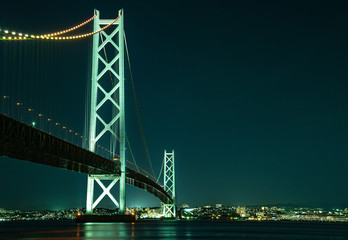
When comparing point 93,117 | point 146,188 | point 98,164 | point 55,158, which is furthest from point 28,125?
point 146,188

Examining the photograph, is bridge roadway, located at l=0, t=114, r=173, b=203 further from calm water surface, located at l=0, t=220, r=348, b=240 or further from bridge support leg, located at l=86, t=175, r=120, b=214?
calm water surface, located at l=0, t=220, r=348, b=240

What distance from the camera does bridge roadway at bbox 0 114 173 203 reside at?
20.6 meters

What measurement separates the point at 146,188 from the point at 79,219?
19.1 meters

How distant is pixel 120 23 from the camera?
1510 inches

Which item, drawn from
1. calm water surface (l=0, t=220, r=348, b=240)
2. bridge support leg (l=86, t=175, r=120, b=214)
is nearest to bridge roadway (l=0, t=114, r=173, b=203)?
bridge support leg (l=86, t=175, r=120, b=214)

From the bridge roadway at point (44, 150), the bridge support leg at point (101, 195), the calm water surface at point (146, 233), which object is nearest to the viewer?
the bridge roadway at point (44, 150)

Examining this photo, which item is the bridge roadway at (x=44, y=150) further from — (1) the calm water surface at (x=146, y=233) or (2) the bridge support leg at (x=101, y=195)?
(1) the calm water surface at (x=146, y=233)

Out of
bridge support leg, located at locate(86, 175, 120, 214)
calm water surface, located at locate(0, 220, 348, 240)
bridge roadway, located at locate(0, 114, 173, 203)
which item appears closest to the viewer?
bridge roadway, located at locate(0, 114, 173, 203)

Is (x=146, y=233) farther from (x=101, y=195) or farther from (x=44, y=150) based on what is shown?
(x=44, y=150)

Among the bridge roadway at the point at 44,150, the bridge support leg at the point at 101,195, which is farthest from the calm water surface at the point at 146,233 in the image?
the bridge roadway at the point at 44,150

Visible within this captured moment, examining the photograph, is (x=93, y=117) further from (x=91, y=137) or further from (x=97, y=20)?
(x=97, y=20)

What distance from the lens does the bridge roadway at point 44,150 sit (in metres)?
20.6

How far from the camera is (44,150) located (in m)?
23.9

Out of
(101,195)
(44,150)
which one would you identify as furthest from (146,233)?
(44,150)
